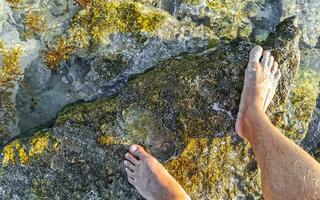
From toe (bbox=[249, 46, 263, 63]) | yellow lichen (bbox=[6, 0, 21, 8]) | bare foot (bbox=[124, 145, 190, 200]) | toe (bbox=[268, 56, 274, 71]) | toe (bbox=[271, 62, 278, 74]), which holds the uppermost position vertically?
yellow lichen (bbox=[6, 0, 21, 8])

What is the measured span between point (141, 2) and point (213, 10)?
0.82m

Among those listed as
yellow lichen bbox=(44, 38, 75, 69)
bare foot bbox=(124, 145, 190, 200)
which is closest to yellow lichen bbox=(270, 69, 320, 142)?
bare foot bbox=(124, 145, 190, 200)

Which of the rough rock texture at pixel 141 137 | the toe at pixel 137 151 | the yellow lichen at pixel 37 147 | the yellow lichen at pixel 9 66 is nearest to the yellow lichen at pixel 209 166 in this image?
the rough rock texture at pixel 141 137

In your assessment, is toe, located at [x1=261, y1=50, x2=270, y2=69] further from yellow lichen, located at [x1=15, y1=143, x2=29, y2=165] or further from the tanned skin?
yellow lichen, located at [x1=15, y1=143, x2=29, y2=165]

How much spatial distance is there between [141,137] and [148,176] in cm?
42

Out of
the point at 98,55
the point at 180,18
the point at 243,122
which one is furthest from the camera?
the point at 180,18

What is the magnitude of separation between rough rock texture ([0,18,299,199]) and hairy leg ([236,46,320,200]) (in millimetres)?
128

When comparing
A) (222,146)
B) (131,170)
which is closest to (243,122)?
(222,146)

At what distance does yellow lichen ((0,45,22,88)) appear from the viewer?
16.6 feet

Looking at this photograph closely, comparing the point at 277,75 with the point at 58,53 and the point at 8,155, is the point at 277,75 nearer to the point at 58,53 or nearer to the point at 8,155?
the point at 58,53

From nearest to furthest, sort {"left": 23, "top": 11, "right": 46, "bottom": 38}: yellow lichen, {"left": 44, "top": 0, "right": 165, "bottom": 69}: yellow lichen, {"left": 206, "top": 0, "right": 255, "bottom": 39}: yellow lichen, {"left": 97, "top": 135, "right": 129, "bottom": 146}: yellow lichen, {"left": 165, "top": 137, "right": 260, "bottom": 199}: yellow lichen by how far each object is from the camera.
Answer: {"left": 97, "top": 135, "right": 129, "bottom": 146}: yellow lichen < {"left": 165, "top": 137, "right": 260, "bottom": 199}: yellow lichen < {"left": 44, "top": 0, "right": 165, "bottom": 69}: yellow lichen < {"left": 23, "top": 11, "right": 46, "bottom": 38}: yellow lichen < {"left": 206, "top": 0, "right": 255, "bottom": 39}: yellow lichen

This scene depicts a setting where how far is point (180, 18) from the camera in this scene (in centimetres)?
543

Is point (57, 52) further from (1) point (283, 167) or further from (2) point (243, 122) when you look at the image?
(1) point (283, 167)

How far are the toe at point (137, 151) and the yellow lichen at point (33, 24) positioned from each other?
1.57 metres
